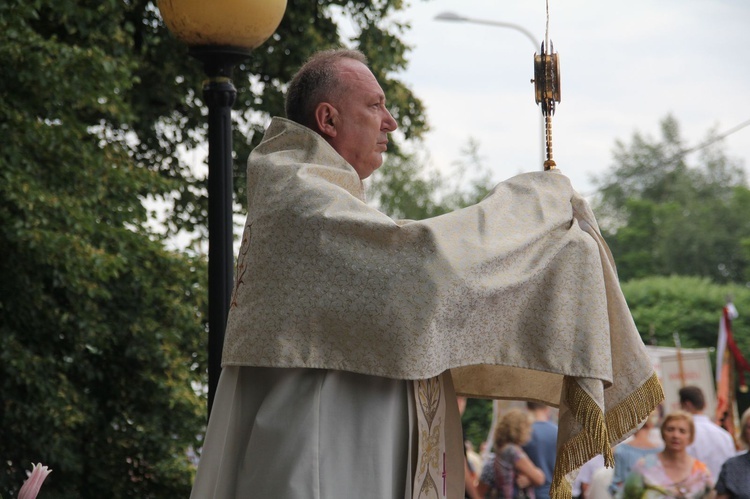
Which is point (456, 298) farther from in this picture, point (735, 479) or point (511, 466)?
point (735, 479)

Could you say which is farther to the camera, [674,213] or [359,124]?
[674,213]

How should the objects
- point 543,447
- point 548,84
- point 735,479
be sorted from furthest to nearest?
1. point 543,447
2. point 735,479
3. point 548,84

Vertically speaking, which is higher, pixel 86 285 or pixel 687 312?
pixel 687 312

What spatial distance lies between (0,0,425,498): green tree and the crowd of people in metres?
2.14

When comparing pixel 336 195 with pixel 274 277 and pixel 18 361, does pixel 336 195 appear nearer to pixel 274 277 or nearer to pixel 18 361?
pixel 274 277

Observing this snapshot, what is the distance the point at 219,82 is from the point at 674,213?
185 feet

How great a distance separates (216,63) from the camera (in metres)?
5.12

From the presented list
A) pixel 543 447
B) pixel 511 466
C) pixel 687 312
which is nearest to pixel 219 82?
pixel 511 466

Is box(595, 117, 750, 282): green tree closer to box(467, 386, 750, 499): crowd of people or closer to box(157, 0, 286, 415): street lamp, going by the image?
box(467, 386, 750, 499): crowd of people

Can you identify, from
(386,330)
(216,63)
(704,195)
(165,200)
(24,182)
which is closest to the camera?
(386,330)

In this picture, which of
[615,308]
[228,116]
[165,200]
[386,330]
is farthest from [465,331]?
[165,200]

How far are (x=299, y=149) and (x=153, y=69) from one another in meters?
6.83

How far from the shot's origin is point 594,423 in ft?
10.1

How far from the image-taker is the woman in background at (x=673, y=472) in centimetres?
822
